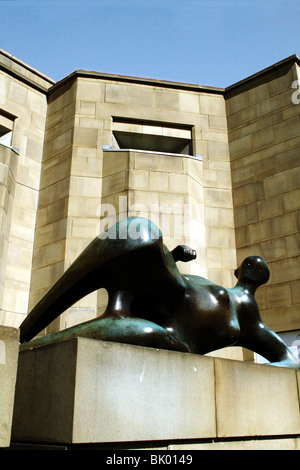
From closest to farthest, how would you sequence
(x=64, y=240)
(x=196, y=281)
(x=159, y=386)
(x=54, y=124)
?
(x=159, y=386) → (x=196, y=281) → (x=64, y=240) → (x=54, y=124)

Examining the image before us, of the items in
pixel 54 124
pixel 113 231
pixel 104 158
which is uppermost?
pixel 54 124

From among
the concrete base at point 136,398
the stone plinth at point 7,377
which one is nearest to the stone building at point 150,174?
the concrete base at point 136,398

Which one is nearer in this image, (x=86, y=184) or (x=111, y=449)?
(x=111, y=449)

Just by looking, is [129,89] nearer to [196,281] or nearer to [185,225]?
[185,225]

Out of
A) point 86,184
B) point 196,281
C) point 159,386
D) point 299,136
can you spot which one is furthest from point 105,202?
point 159,386

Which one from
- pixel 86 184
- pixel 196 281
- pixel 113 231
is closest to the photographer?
pixel 113 231

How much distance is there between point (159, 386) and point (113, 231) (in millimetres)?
1340

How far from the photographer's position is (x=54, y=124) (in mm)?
12383

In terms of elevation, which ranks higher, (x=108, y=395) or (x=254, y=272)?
(x=254, y=272)

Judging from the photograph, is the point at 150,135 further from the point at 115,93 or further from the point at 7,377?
the point at 7,377

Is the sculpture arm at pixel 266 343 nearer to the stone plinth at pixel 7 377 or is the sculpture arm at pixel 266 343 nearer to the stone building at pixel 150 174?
the stone plinth at pixel 7 377

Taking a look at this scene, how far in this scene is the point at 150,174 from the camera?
36.3 ft

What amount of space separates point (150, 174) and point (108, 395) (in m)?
8.88

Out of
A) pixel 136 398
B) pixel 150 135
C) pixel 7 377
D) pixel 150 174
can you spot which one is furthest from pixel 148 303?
pixel 150 135
